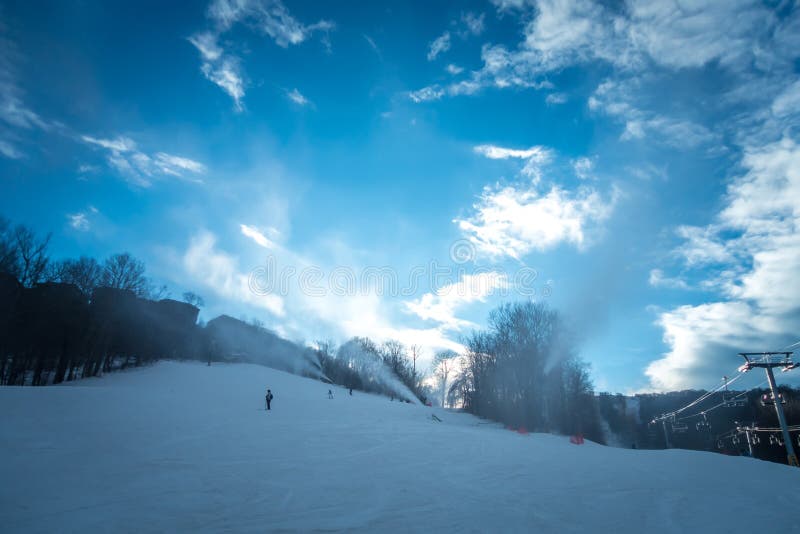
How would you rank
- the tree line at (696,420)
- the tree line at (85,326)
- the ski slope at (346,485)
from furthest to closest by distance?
the tree line at (696,420) < the tree line at (85,326) < the ski slope at (346,485)

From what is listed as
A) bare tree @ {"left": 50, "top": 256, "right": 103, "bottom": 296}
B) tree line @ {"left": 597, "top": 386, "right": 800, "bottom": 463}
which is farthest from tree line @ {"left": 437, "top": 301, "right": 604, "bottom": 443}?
bare tree @ {"left": 50, "top": 256, "right": 103, "bottom": 296}

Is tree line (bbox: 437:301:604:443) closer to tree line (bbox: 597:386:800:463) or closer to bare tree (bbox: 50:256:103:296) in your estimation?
tree line (bbox: 597:386:800:463)

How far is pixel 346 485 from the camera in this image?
8703 millimetres

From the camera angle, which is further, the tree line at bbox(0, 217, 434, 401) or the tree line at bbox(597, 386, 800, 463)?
the tree line at bbox(597, 386, 800, 463)

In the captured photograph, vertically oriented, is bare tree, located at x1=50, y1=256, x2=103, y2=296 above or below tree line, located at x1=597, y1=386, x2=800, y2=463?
above

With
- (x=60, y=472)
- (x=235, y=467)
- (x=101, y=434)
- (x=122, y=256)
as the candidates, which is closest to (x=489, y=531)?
(x=235, y=467)

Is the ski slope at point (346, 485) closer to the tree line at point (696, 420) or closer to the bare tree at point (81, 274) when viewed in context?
the bare tree at point (81, 274)

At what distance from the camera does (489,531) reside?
5.98 metres

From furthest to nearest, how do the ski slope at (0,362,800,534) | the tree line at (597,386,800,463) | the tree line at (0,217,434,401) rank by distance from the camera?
the tree line at (597,386,800,463), the tree line at (0,217,434,401), the ski slope at (0,362,800,534)

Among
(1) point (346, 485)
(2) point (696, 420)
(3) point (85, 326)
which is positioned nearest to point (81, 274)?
(3) point (85, 326)

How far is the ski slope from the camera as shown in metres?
6.43

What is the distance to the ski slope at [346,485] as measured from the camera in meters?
6.43

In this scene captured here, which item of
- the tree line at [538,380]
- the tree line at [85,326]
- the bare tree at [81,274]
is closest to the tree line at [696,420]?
the tree line at [538,380]

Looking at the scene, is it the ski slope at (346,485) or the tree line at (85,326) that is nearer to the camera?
the ski slope at (346,485)
